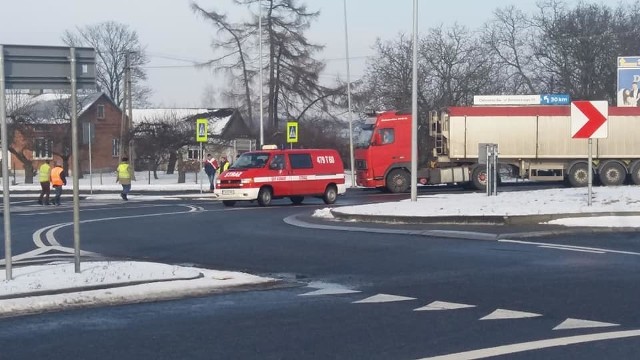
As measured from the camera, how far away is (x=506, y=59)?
6316cm

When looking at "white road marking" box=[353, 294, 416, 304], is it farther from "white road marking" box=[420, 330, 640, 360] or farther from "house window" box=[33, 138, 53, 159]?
"house window" box=[33, 138, 53, 159]

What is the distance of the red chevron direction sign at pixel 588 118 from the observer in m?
21.0

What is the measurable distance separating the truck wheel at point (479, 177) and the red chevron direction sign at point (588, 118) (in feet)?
58.5

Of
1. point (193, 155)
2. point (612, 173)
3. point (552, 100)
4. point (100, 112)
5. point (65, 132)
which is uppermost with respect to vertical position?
point (100, 112)

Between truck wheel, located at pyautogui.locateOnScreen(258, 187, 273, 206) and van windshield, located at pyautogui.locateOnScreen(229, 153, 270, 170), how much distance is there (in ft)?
2.59

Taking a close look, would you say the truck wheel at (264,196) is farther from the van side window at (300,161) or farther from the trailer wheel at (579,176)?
the trailer wheel at (579,176)

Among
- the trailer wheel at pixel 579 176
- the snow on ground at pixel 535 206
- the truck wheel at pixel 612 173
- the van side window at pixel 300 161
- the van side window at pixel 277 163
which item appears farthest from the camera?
the truck wheel at pixel 612 173

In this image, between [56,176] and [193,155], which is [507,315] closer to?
[56,176]

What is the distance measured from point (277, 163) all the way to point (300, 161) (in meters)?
0.96

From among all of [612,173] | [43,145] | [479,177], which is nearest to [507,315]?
[479,177]

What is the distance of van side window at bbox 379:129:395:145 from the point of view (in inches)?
1537

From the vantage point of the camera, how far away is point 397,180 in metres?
39.2

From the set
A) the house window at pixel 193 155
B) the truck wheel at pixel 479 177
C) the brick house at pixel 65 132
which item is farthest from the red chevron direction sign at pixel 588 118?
the house window at pixel 193 155

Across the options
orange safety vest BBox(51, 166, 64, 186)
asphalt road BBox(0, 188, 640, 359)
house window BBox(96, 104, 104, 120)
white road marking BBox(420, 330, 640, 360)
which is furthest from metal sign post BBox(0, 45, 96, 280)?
house window BBox(96, 104, 104, 120)
